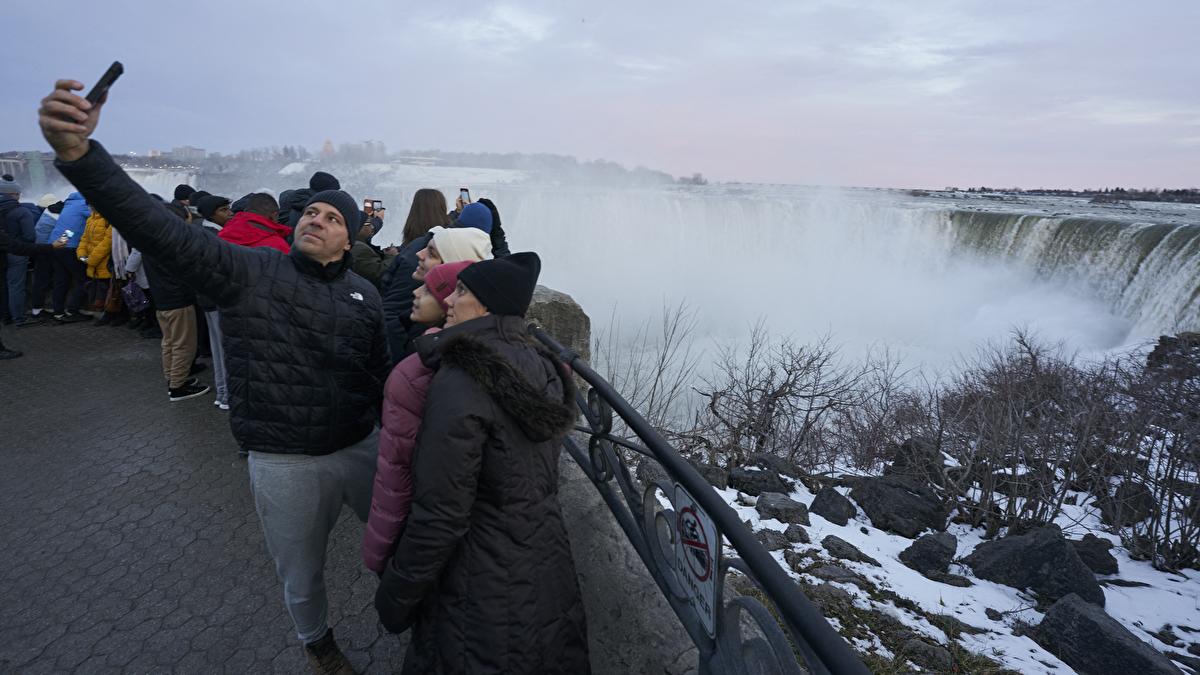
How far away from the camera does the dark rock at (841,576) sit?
4.54 m

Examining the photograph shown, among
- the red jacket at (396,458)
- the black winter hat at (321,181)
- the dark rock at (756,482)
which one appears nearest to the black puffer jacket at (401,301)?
the red jacket at (396,458)

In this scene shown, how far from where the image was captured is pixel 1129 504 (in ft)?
21.3

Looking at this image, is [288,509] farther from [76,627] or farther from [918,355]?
[918,355]

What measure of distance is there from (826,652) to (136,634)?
316cm

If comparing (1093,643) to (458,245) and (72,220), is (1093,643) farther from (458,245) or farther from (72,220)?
(72,220)

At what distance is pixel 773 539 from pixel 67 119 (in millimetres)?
5283

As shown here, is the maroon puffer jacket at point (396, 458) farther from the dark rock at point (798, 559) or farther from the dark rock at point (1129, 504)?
the dark rock at point (1129, 504)

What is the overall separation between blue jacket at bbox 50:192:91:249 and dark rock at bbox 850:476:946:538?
11.2 m

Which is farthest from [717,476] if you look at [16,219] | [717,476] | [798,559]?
[16,219]

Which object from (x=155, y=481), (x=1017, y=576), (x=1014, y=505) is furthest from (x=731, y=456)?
(x=155, y=481)

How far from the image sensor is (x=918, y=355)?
29188 millimetres

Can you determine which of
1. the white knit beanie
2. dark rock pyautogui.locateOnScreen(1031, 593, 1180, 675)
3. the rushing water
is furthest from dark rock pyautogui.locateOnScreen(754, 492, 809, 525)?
the rushing water

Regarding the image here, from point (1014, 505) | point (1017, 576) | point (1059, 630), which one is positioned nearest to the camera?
point (1059, 630)

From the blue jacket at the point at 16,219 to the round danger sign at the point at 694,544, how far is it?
10.7 meters
